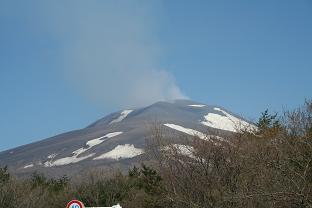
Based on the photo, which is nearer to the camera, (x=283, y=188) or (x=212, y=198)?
(x=283, y=188)

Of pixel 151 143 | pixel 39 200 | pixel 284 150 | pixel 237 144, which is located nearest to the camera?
pixel 284 150

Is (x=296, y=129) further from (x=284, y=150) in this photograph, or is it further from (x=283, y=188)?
(x=283, y=188)

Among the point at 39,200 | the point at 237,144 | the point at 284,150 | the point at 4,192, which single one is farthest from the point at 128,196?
the point at 284,150

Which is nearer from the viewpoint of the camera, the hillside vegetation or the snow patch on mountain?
the hillside vegetation

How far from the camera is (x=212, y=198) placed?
26.3 metres

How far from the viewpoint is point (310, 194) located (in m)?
15.0

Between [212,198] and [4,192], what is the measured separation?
22248mm

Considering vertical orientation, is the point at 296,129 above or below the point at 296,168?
above

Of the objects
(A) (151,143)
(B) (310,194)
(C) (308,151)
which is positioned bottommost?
(B) (310,194)

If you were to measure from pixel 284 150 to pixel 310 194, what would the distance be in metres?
4.30

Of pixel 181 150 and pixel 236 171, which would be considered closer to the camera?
pixel 236 171

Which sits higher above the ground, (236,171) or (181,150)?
(181,150)

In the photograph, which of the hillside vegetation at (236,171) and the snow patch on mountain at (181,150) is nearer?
the hillside vegetation at (236,171)

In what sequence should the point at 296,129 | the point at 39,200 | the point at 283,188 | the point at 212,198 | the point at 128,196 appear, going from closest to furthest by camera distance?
1. the point at 283,188
2. the point at 296,129
3. the point at 212,198
4. the point at 39,200
5. the point at 128,196
